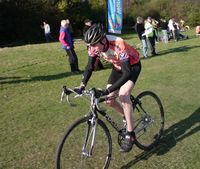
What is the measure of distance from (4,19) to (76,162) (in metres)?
34.7

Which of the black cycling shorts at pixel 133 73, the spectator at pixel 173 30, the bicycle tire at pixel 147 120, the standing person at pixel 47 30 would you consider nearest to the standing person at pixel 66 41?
the bicycle tire at pixel 147 120

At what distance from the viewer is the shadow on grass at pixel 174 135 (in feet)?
19.6

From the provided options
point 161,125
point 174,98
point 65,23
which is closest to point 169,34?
point 65,23

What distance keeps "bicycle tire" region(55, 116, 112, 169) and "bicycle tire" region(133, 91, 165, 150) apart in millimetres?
685

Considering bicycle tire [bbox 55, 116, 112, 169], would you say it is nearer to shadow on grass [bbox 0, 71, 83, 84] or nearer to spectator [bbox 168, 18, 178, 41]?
shadow on grass [bbox 0, 71, 83, 84]

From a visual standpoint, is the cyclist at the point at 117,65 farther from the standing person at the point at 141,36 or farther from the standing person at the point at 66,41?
the standing person at the point at 141,36

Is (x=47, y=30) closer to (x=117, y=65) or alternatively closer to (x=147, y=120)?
(x=147, y=120)

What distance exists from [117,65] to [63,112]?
3130 mm

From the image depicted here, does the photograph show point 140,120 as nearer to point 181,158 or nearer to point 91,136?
point 181,158

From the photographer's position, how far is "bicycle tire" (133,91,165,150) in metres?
6.02

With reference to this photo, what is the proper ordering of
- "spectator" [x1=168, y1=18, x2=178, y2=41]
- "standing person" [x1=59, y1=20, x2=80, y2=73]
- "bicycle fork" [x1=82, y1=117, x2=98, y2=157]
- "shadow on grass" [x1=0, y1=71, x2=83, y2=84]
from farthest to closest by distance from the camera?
"spectator" [x1=168, y1=18, x2=178, y2=41] → "standing person" [x1=59, y1=20, x2=80, y2=73] → "shadow on grass" [x1=0, y1=71, x2=83, y2=84] → "bicycle fork" [x1=82, y1=117, x2=98, y2=157]

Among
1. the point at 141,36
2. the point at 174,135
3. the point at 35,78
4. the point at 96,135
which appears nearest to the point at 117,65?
the point at 96,135

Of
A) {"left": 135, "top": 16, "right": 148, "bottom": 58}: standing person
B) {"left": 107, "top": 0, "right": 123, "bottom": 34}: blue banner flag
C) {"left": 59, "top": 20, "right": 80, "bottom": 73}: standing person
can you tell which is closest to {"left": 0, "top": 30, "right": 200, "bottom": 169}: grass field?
{"left": 59, "top": 20, "right": 80, "bottom": 73}: standing person

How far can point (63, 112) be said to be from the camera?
8.48 m
